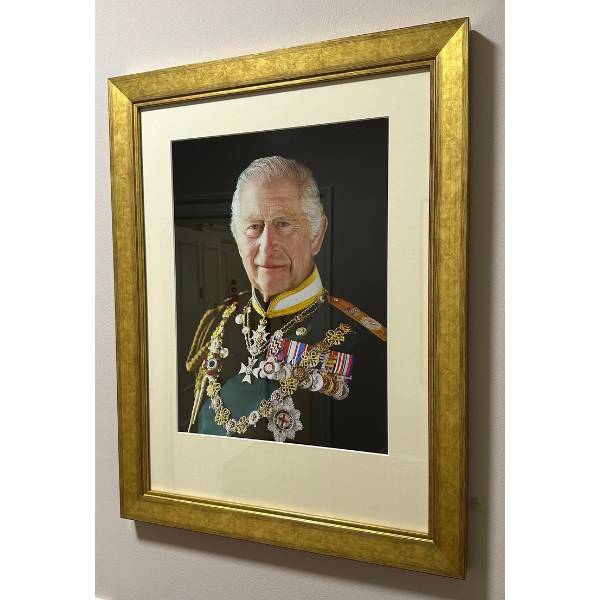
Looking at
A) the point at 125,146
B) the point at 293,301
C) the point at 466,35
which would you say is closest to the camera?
the point at 466,35

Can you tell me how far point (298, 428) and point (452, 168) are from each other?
478 millimetres

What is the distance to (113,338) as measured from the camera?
42.6 inches

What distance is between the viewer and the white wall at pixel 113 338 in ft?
2.66

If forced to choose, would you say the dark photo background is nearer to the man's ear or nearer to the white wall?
the man's ear

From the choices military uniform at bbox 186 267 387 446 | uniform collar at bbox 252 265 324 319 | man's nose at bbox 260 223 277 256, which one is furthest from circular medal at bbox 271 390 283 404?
man's nose at bbox 260 223 277 256

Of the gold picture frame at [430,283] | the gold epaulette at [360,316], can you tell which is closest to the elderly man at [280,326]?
the gold epaulette at [360,316]

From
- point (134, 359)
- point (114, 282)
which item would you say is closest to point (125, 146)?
point (114, 282)

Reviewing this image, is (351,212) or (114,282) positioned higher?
(351,212)

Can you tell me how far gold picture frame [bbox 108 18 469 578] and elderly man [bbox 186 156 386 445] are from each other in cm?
13

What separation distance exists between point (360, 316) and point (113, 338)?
52 cm

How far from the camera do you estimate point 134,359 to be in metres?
1.03

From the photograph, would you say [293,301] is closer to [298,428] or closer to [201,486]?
[298,428]

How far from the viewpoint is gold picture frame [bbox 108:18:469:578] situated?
0.80 m

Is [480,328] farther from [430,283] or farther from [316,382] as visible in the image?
[316,382]
